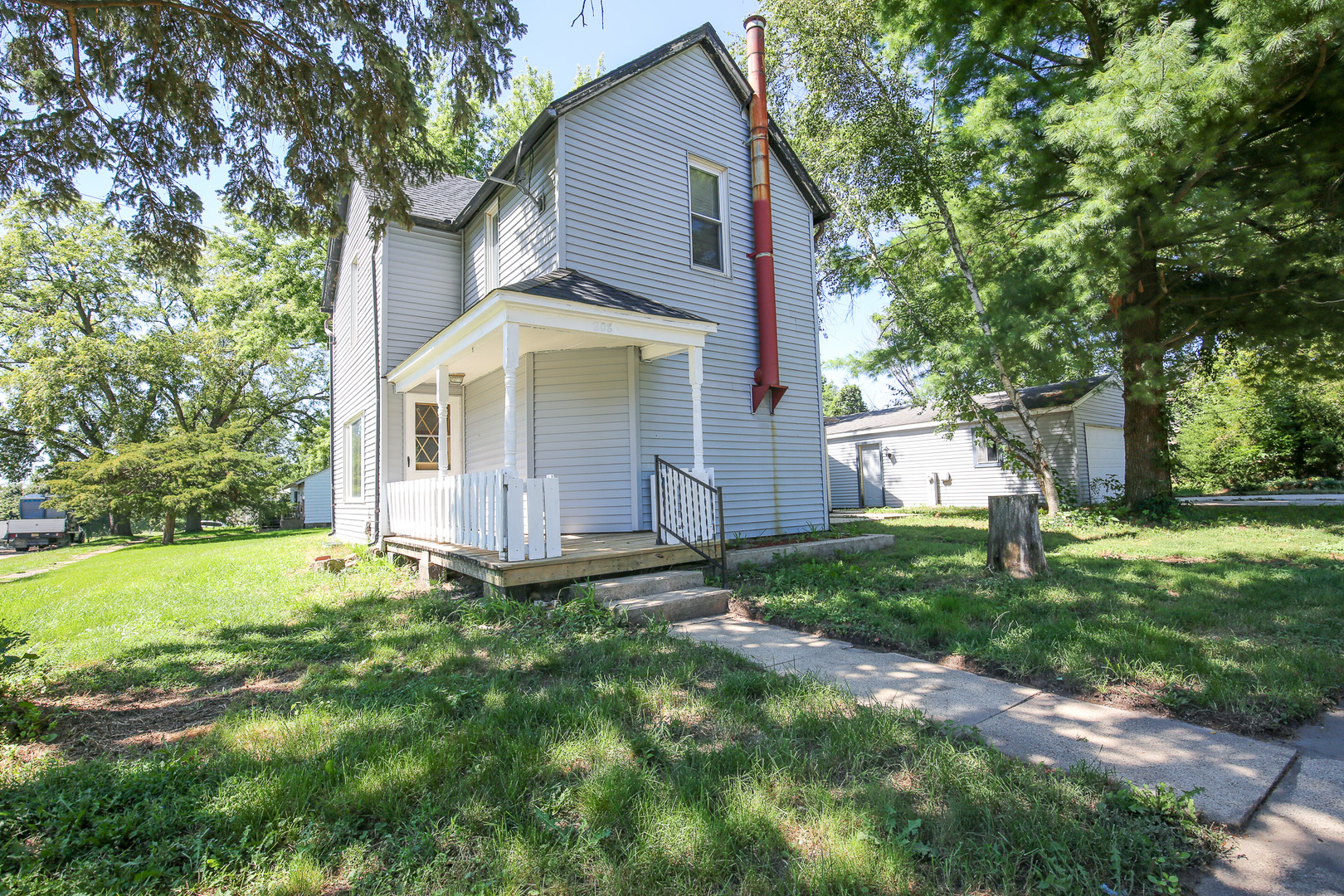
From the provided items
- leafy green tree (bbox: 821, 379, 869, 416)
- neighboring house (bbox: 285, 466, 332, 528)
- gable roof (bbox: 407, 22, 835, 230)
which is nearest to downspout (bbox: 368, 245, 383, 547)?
gable roof (bbox: 407, 22, 835, 230)

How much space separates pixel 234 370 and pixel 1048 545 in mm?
29176

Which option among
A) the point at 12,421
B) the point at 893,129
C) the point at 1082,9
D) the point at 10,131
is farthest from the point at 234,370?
the point at 1082,9

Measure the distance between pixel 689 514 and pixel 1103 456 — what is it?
16124mm

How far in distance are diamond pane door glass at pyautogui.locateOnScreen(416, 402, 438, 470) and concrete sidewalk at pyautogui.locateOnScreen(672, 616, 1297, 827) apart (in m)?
7.41

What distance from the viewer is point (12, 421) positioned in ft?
80.7

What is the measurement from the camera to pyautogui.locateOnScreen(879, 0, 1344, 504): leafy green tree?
835 centimetres

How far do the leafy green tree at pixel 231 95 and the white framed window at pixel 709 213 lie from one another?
147 inches

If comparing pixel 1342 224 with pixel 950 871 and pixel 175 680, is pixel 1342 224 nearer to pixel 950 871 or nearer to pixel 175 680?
pixel 950 871

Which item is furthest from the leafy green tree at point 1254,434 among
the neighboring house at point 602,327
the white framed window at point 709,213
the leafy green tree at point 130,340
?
the leafy green tree at point 130,340

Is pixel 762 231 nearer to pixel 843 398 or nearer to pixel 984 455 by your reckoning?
pixel 984 455

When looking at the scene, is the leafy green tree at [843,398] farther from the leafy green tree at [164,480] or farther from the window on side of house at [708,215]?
the window on side of house at [708,215]

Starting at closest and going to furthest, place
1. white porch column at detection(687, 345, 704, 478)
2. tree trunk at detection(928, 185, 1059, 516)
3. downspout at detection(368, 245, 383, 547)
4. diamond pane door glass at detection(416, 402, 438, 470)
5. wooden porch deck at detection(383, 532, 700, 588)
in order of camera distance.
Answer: wooden porch deck at detection(383, 532, 700, 588) < white porch column at detection(687, 345, 704, 478) < downspout at detection(368, 245, 383, 547) < diamond pane door glass at detection(416, 402, 438, 470) < tree trunk at detection(928, 185, 1059, 516)

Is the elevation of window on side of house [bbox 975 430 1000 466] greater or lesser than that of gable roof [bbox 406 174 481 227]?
lesser

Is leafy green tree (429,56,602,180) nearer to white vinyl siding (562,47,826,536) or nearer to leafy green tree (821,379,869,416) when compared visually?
white vinyl siding (562,47,826,536)
